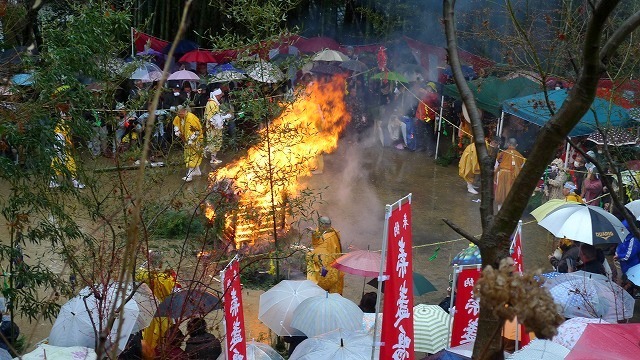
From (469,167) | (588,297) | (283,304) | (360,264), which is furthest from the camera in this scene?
(469,167)

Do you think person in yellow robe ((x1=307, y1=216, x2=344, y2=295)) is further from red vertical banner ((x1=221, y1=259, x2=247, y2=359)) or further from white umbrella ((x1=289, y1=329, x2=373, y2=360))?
red vertical banner ((x1=221, y1=259, x2=247, y2=359))

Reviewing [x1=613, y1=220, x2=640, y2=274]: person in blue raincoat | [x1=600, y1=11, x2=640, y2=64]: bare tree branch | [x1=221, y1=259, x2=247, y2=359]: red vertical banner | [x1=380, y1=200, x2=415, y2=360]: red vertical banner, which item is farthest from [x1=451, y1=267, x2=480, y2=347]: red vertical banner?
[x1=600, y1=11, x2=640, y2=64]: bare tree branch

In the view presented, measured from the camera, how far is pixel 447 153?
673 inches

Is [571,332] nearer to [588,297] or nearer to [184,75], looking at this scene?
[588,297]

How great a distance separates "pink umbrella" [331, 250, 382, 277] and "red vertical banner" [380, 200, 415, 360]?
263 centimetres

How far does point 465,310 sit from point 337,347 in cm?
125

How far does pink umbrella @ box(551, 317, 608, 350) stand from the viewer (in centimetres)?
668

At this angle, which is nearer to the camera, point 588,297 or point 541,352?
point 541,352

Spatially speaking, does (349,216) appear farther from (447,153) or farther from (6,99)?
(6,99)

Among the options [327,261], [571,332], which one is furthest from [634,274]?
[327,261]

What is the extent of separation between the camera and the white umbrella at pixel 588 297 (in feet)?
24.4

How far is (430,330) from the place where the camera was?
7184mm

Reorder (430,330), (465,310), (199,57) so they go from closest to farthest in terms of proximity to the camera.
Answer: (465,310), (430,330), (199,57)

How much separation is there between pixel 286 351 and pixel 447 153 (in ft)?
31.6
